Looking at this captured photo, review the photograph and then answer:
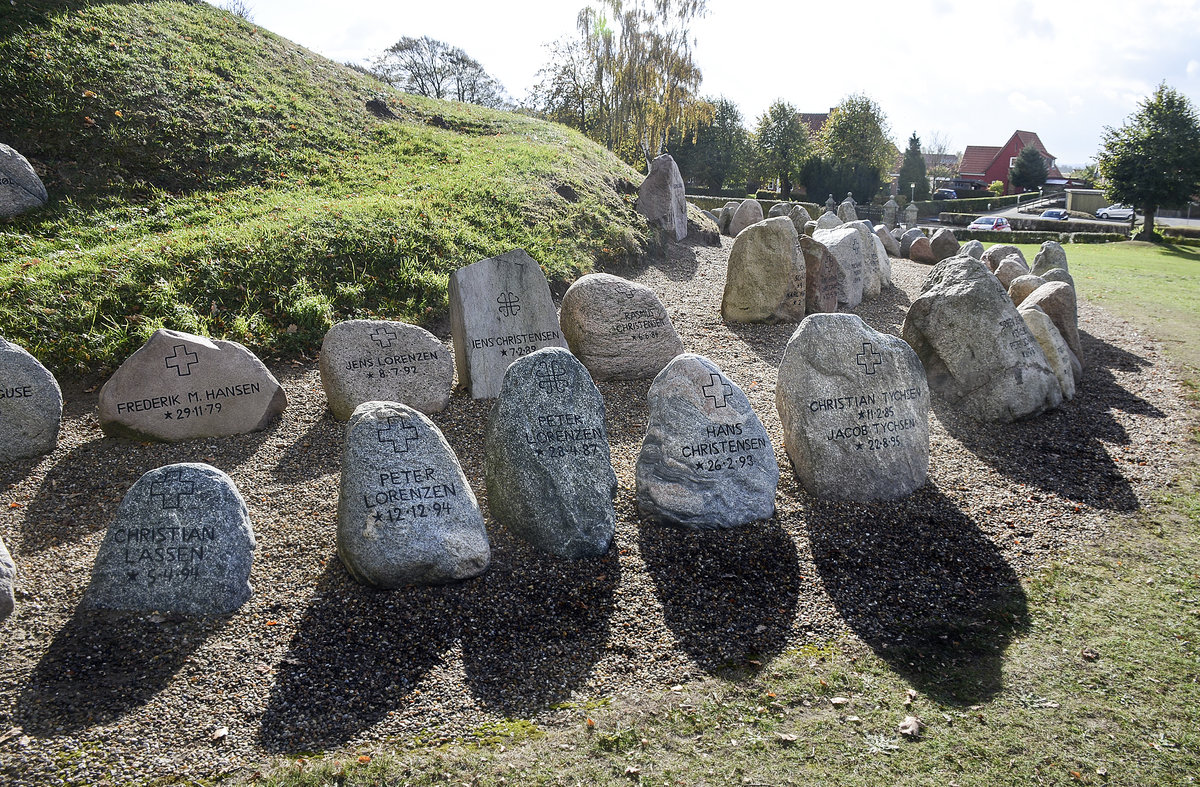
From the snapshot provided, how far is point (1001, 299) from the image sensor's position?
788 centimetres

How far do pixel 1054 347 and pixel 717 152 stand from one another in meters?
41.2

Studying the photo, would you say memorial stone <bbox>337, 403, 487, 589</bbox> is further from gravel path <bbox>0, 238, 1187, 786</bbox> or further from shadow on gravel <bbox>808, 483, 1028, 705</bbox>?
shadow on gravel <bbox>808, 483, 1028, 705</bbox>

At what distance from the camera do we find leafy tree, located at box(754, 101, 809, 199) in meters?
46.3

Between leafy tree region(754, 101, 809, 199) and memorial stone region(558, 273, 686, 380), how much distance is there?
42186mm

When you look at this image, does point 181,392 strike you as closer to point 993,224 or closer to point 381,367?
point 381,367

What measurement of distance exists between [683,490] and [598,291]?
11.9ft

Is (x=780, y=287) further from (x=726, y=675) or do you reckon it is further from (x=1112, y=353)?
(x=726, y=675)

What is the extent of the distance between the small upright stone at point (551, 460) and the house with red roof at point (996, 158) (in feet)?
233

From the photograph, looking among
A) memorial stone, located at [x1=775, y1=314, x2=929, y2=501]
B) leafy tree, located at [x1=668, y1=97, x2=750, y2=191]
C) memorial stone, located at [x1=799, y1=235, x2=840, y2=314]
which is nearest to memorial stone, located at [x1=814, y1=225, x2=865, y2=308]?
memorial stone, located at [x1=799, y1=235, x2=840, y2=314]

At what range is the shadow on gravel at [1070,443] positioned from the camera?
21.3 ft

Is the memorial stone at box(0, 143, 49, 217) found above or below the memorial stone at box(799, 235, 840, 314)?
above

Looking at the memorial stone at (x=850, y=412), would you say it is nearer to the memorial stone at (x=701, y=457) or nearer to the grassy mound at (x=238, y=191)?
the memorial stone at (x=701, y=457)

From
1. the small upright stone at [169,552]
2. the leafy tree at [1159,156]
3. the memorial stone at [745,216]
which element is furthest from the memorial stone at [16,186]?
the leafy tree at [1159,156]

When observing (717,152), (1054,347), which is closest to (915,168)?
(717,152)
